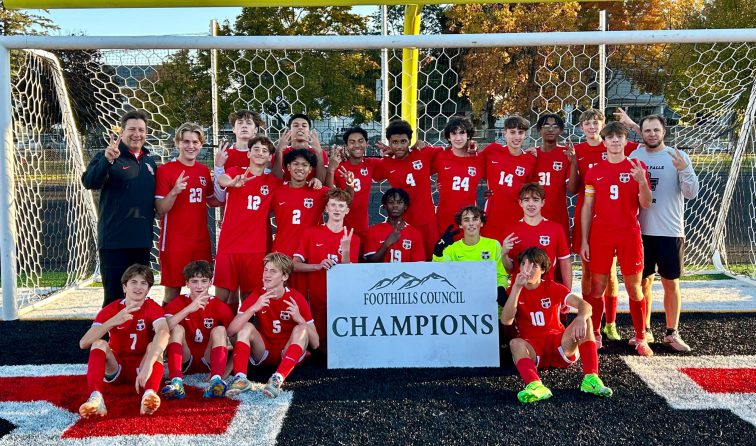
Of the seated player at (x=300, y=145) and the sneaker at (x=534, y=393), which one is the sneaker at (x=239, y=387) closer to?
the sneaker at (x=534, y=393)

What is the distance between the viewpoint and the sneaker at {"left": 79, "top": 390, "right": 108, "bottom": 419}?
10.9 ft

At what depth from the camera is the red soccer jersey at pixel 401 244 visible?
474cm

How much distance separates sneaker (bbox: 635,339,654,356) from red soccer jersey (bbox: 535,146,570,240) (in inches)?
37.0

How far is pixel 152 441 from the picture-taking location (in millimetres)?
3053

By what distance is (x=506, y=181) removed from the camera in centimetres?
491

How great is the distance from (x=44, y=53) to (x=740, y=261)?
7.77 m

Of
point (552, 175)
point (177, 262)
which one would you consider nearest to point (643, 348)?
point (552, 175)

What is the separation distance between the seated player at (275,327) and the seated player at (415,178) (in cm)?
125

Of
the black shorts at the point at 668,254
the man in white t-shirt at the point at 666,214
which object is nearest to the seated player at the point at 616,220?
the man in white t-shirt at the point at 666,214

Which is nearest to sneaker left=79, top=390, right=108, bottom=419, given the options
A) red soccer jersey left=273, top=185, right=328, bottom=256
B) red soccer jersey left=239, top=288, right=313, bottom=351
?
red soccer jersey left=239, top=288, right=313, bottom=351

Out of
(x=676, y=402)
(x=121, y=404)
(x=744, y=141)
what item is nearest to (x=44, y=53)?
(x=121, y=404)

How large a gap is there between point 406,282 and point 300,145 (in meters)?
1.37

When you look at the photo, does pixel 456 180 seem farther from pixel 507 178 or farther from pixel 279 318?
pixel 279 318

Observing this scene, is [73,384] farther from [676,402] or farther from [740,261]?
[740,261]
